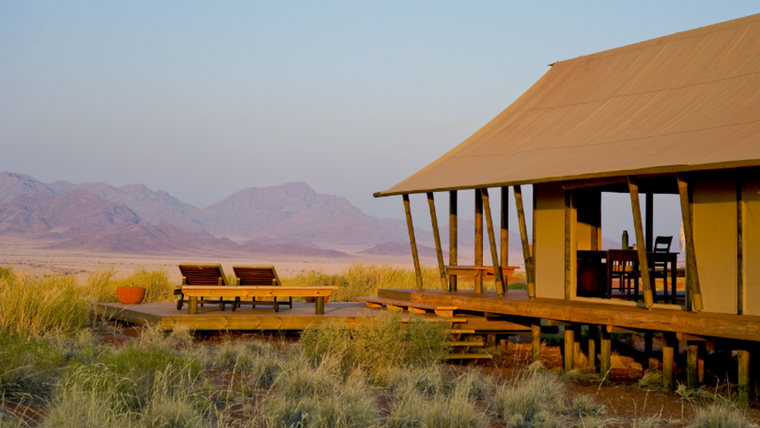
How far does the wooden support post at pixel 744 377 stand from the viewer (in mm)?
7738

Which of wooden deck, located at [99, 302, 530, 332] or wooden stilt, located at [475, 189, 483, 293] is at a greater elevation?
wooden stilt, located at [475, 189, 483, 293]

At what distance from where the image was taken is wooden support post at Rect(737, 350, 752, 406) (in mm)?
7738

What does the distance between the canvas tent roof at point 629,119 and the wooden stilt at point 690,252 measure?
334 millimetres

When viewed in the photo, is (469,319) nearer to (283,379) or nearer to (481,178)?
(481,178)

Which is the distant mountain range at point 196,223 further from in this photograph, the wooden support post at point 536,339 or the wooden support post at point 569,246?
the wooden support post at point 569,246

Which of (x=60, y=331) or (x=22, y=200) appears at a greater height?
(x=22, y=200)

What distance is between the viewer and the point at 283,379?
739cm

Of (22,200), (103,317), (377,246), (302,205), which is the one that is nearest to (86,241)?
(22,200)

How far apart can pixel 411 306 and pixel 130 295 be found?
16.4 ft

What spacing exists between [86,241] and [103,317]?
244 feet

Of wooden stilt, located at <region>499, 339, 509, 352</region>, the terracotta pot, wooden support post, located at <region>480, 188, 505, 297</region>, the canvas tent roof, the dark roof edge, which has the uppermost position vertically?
the canvas tent roof

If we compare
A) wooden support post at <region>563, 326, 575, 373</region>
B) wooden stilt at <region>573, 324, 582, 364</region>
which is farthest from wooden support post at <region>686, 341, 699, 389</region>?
wooden stilt at <region>573, 324, 582, 364</region>

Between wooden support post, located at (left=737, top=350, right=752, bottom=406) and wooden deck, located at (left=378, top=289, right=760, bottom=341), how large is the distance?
367 mm

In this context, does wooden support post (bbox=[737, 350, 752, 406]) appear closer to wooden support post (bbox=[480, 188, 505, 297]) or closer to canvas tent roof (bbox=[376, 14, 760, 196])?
canvas tent roof (bbox=[376, 14, 760, 196])
